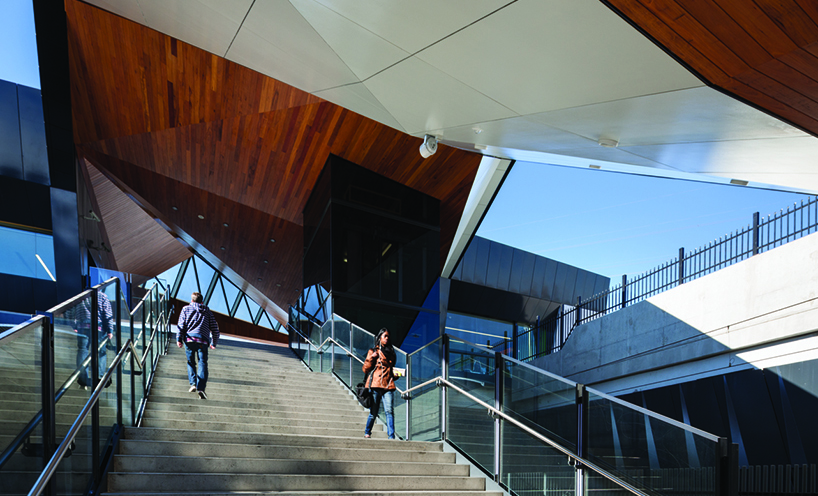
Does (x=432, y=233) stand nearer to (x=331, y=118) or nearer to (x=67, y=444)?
(x=331, y=118)

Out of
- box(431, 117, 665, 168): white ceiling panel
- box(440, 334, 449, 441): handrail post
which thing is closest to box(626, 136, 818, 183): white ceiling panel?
box(431, 117, 665, 168): white ceiling panel

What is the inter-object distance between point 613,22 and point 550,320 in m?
15.7

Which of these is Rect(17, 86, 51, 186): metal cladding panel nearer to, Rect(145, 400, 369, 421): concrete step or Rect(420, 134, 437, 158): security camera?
Rect(145, 400, 369, 421): concrete step

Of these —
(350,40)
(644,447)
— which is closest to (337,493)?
(644,447)

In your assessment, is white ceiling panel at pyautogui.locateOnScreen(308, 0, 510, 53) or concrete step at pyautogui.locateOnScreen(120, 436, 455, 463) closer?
white ceiling panel at pyautogui.locateOnScreen(308, 0, 510, 53)

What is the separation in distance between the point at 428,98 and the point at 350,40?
1.14m

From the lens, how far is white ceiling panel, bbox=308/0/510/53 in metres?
4.66

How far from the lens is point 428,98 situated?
21.8 ft

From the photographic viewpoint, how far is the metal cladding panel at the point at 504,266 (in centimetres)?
2534

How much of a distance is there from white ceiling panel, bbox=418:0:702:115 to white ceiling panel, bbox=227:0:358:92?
4.36 feet

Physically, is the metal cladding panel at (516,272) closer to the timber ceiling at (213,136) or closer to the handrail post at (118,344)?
the timber ceiling at (213,136)

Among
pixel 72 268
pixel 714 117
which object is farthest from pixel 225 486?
pixel 72 268

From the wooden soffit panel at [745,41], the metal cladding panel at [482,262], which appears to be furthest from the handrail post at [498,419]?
the metal cladding panel at [482,262]

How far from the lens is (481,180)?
1519cm
